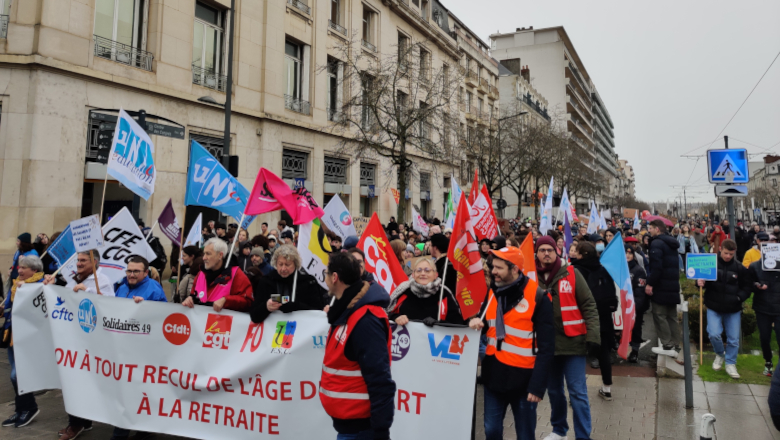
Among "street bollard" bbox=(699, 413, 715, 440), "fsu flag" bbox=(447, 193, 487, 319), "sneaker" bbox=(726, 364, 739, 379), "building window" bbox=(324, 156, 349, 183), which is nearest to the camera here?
"street bollard" bbox=(699, 413, 715, 440)

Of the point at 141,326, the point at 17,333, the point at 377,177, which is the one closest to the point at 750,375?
the point at 141,326

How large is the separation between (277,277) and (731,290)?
6199mm

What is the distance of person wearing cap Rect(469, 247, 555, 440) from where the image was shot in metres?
3.70

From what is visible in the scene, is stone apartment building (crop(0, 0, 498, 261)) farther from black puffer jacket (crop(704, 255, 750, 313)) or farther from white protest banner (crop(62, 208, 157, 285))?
black puffer jacket (crop(704, 255, 750, 313))

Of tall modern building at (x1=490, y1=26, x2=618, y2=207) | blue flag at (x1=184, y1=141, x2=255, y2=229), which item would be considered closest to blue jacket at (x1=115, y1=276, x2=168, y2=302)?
blue flag at (x1=184, y1=141, x2=255, y2=229)

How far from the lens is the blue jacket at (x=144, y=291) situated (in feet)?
15.8

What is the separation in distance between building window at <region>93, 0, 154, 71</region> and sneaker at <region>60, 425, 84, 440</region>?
12.8 metres

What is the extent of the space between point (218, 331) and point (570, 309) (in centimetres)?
337

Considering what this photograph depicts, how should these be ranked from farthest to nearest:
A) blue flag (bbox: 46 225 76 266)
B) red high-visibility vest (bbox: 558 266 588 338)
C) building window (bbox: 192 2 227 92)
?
building window (bbox: 192 2 227 92) < blue flag (bbox: 46 225 76 266) < red high-visibility vest (bbox: 558 266 588 338)

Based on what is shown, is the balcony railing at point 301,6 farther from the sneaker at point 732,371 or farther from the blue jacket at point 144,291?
the sneaker at point 732,371

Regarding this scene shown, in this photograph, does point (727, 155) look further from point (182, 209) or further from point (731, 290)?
point (182, 209)

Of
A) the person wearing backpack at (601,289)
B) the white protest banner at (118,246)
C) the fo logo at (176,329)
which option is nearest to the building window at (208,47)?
the white protest banner at (118,246)

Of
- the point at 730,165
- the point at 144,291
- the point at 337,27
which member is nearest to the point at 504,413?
the point at 144,291

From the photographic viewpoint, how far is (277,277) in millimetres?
4660
